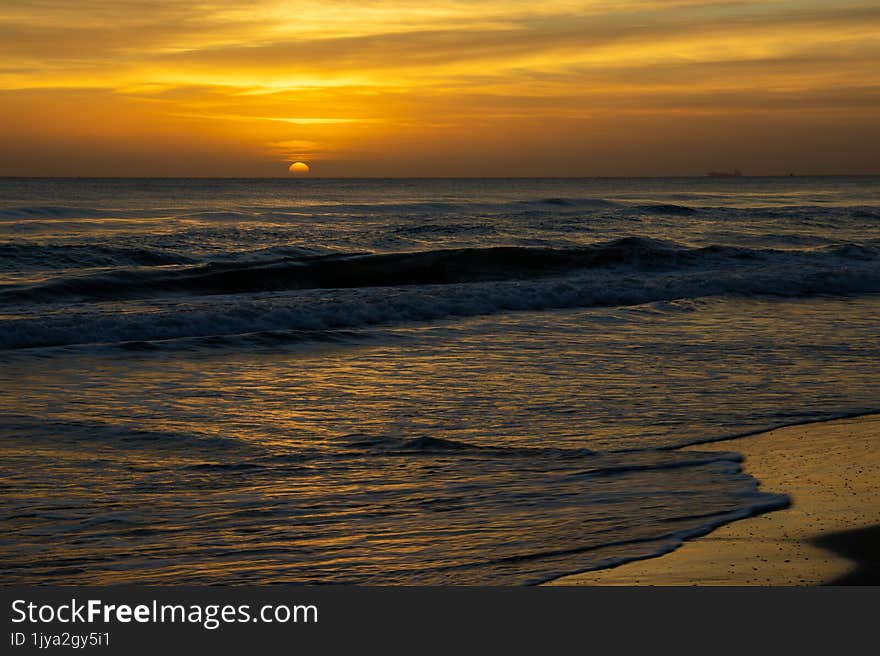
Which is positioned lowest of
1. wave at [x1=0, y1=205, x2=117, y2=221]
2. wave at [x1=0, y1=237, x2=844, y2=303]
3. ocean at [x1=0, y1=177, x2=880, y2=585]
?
ocean at [x1=0, y1=177, x2=880, y2=585]

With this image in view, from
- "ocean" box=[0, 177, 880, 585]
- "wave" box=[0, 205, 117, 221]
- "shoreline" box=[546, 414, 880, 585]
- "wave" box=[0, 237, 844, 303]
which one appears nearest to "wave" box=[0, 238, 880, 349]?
"ocean" box=[0, 177, 880, 585]

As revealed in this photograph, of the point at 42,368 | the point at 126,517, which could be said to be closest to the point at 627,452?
the point at 126,517

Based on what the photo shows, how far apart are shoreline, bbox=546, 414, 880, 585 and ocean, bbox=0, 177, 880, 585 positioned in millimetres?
198

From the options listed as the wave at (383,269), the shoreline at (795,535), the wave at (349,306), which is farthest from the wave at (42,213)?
the shoreline at (795,535)

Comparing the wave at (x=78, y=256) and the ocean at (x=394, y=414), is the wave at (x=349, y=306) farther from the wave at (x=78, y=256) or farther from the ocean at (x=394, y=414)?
the wave at (x=78, y=256)

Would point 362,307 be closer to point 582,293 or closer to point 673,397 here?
point 582,293

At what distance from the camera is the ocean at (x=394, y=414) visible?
5430 mm

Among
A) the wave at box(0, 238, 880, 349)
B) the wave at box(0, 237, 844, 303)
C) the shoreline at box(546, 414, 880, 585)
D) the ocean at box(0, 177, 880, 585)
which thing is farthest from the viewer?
the wave at box(0, 237, 844, 303)

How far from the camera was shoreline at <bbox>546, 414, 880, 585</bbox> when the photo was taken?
483 centimetres

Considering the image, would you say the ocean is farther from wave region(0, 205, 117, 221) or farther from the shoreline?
wave region(0, 205, 117, 221)

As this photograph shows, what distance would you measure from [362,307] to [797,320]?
23.0 ft

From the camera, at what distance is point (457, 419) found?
8484 mm

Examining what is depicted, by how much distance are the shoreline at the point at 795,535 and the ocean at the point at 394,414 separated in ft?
0.65

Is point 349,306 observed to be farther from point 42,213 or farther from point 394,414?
point 42,213
